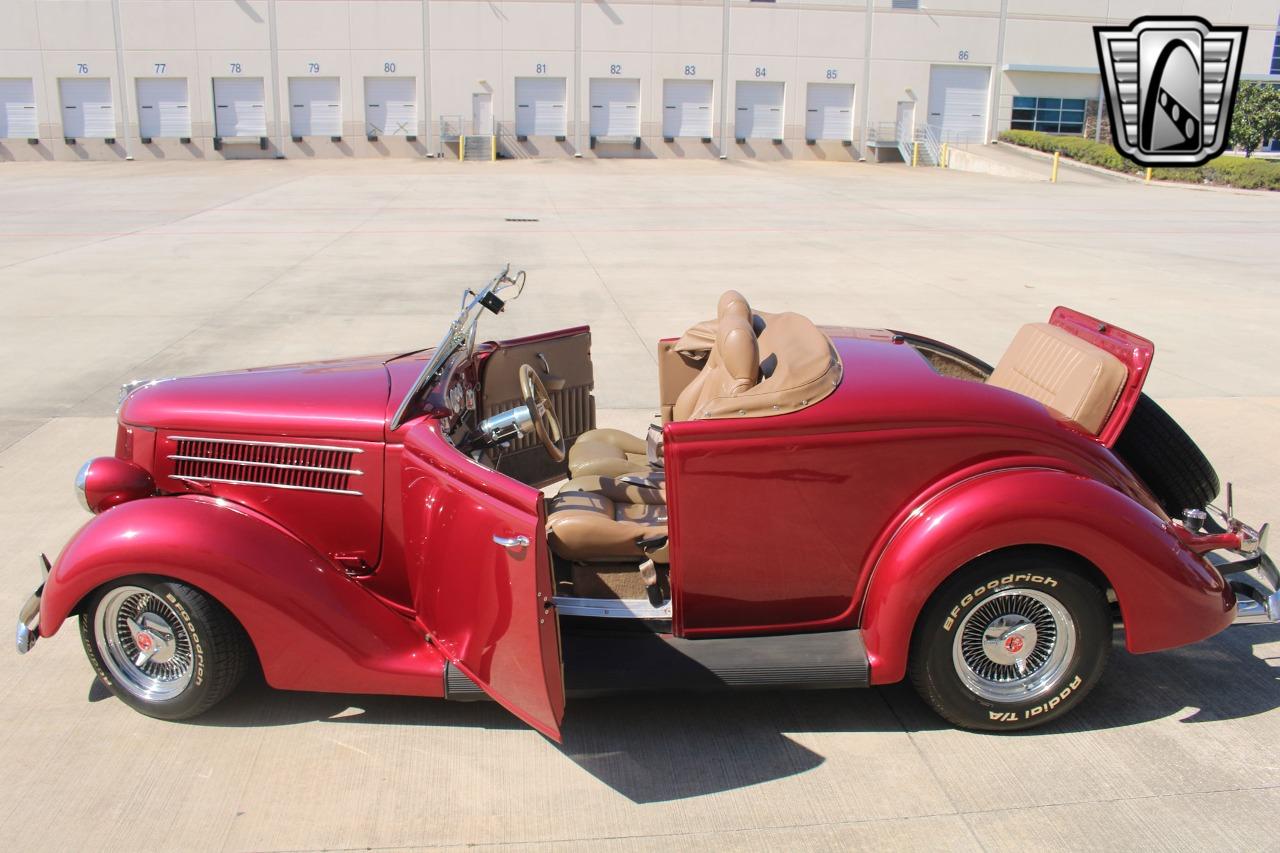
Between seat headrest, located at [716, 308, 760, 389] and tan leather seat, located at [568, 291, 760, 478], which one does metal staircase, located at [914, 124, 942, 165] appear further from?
seat headrest, located at [716, 308, 760, 389]

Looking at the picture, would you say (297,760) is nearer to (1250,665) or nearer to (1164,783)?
(1164,783)

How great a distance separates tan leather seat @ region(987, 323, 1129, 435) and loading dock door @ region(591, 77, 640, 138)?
40.3m

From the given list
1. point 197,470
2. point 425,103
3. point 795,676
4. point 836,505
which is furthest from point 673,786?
point 425,103

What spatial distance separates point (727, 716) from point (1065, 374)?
185 centimetres

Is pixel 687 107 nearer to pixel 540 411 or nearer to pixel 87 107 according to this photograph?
pixel 87 107

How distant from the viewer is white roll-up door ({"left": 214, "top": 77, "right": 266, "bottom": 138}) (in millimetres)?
41125

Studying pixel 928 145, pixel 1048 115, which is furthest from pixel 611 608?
pixel 1048 115

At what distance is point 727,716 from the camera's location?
12.9ft

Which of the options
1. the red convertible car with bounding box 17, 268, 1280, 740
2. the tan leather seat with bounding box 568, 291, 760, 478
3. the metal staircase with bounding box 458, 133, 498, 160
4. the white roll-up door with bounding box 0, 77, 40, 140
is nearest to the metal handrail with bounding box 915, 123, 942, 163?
the metal staircase with bounding box 458, 133, 498, 160

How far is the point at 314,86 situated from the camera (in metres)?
41.4

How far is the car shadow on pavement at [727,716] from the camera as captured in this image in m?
3.61

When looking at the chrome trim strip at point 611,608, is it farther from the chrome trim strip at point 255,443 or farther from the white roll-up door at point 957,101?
the white roll-up door at point 957,101

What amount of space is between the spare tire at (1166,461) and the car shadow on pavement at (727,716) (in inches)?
27.1

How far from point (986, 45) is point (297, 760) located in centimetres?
4630
